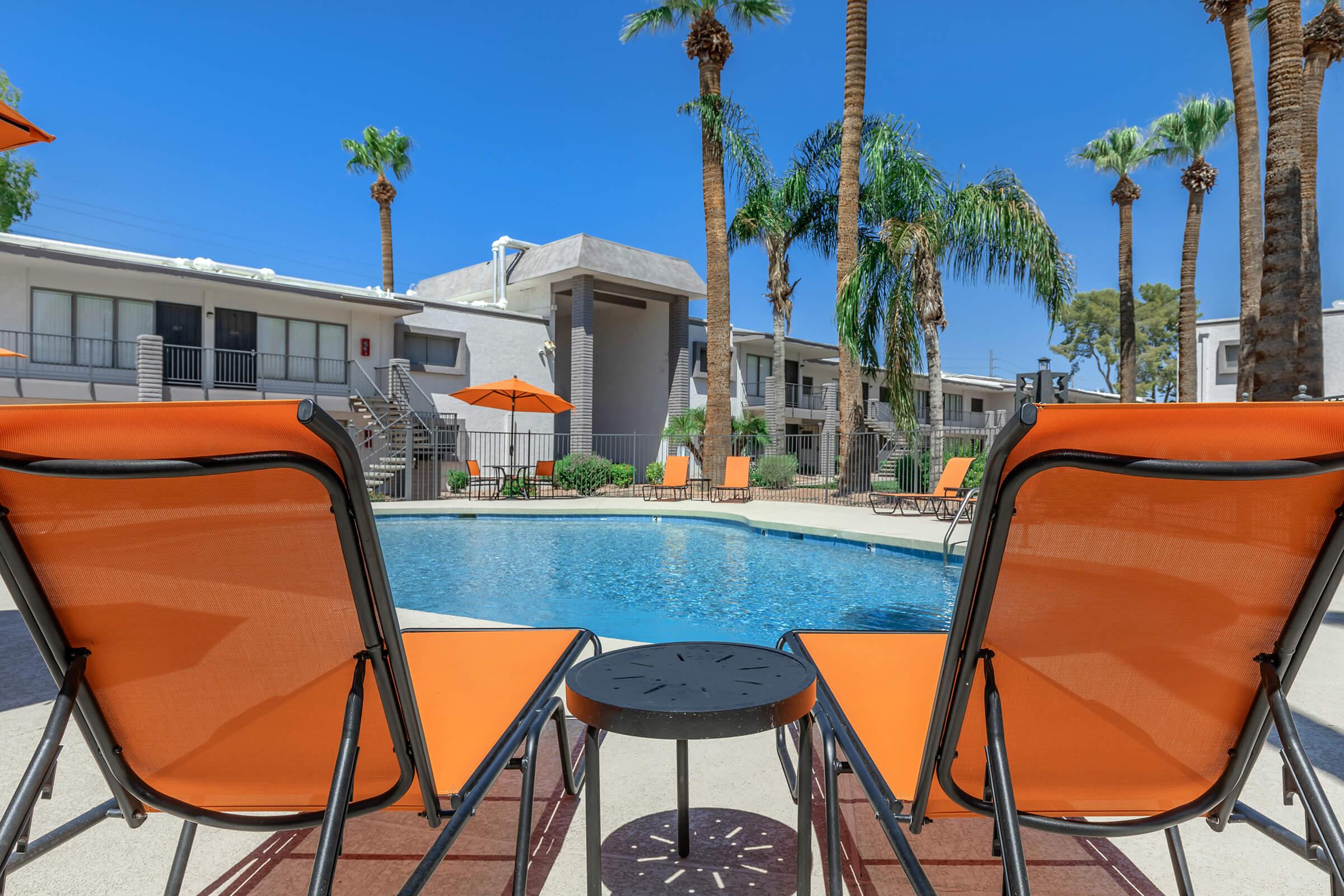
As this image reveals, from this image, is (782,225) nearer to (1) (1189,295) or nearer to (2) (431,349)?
(2) (431,349)

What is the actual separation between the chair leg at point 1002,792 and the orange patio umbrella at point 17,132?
4542mm

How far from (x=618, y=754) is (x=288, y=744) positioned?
55.7 inches

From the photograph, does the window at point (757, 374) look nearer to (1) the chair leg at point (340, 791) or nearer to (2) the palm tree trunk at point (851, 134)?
(2) the palm tree trunk at point (851, 134)

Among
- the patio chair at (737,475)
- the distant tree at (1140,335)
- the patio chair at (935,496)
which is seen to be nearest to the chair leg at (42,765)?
the patio chair at (935,496)

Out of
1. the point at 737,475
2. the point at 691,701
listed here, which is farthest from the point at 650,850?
the point at 737,475

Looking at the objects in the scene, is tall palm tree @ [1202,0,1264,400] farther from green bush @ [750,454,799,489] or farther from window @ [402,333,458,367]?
window @ [402,333,458,367]

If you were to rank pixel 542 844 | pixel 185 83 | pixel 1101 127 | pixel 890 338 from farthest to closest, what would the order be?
pixel 185 83, pixel 1101 127, pixel 890 338, pixel 542 844

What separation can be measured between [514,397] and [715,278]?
530cm

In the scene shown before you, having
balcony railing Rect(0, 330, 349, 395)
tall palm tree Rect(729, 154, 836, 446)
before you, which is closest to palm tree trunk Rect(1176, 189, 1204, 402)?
tall palm tree Rect(729, 154, 836, 446)

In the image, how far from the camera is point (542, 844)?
1.90 meters

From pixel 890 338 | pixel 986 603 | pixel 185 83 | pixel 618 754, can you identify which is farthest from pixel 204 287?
pixel 185 83

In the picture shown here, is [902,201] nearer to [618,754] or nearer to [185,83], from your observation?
[618,754]

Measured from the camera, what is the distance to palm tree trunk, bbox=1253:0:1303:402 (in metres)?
7.95

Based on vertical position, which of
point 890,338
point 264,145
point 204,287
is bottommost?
point 890,338
